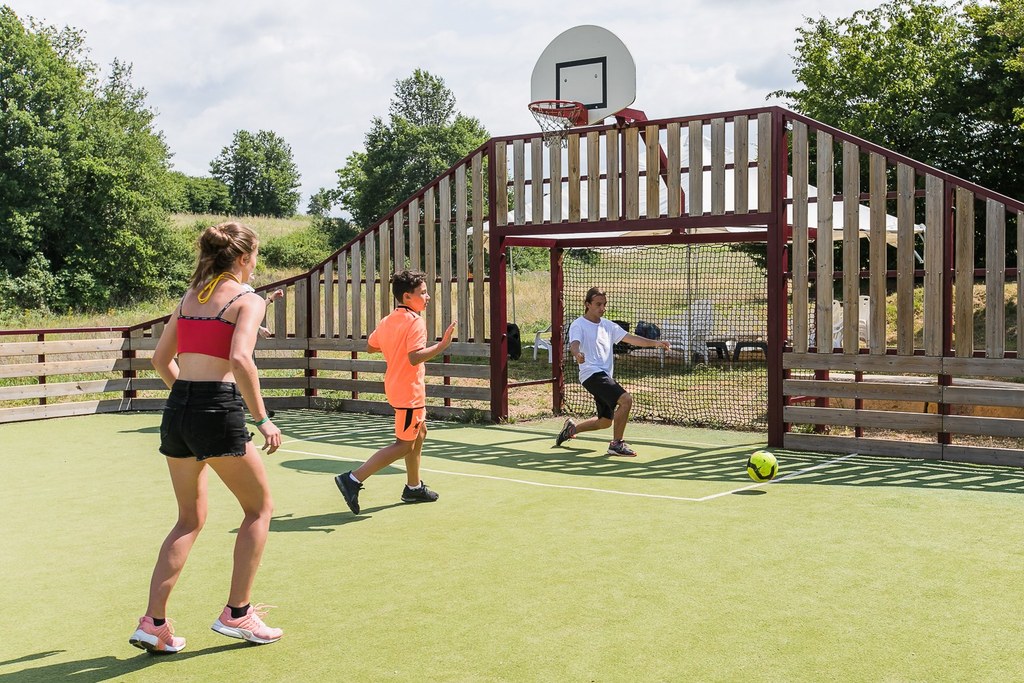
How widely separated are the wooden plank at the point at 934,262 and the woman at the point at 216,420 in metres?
7.60

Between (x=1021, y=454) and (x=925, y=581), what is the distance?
4.61 m

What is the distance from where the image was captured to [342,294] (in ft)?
49.4

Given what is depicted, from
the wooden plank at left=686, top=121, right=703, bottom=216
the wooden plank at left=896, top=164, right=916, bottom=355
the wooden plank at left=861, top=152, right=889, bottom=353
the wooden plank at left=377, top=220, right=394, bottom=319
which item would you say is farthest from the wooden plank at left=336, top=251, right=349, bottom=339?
the wooden plank at left=896, top=164, right=916, bottom=355

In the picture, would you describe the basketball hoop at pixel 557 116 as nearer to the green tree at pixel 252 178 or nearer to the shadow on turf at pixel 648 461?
the shadow on turf at pixel 648 461

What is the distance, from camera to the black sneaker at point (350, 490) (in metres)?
7.66

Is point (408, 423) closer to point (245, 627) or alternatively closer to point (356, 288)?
point (245, 627)

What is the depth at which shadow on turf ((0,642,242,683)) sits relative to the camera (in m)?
4.43

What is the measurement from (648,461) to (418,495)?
3019 millimetres

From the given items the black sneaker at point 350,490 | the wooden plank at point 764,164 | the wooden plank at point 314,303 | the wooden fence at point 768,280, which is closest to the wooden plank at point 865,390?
the wooden fence at point 768,280

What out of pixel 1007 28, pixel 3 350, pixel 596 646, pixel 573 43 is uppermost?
pixel 1007 28

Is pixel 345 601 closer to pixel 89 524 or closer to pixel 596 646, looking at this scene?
pixel 596 646

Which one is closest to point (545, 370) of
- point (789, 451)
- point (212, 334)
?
point (789, 451)

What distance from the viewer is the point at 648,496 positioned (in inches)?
331

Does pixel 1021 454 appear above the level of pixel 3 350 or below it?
below
